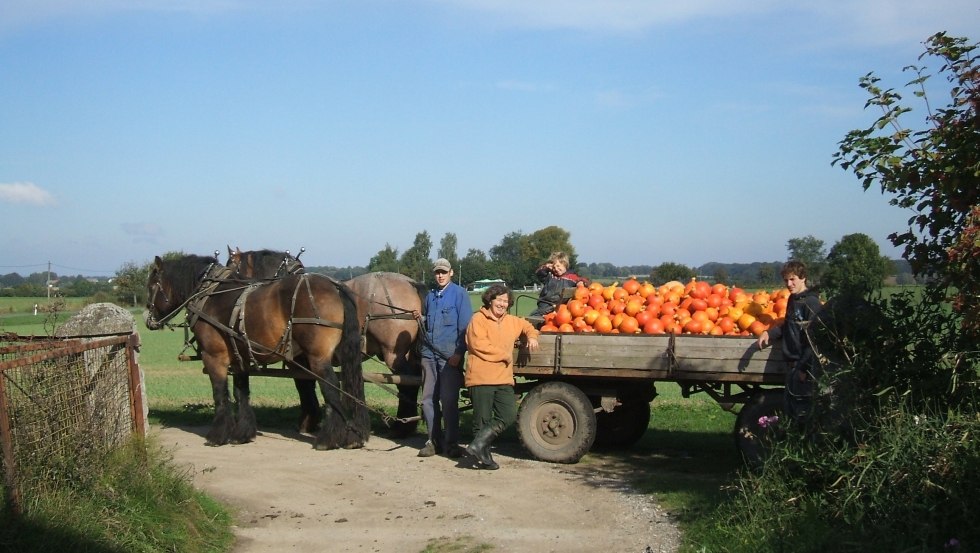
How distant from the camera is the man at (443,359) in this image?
32.7 feet

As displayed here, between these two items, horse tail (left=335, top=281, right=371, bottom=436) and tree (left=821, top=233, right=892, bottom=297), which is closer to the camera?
tree (left=821, top=233, right=892, bottom=297)

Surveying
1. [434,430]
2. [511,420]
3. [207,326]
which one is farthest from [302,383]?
[511,420]

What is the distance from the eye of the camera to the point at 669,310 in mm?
9453

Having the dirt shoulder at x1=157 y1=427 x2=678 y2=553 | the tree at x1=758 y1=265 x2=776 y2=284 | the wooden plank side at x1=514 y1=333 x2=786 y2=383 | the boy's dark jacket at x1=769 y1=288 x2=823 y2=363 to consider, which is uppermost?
the tree at x1=758 y1=265 x2=776 y2=284

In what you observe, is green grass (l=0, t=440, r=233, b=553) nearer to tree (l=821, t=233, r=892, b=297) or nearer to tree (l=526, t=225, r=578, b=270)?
tree (l=821, t=233, r=892, b=297)

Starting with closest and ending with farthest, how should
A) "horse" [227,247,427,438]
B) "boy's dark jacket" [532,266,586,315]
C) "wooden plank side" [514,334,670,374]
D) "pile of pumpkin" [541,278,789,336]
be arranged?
1. "wooden plank side" [514,334,670,374]
2. "pile of pumpkin" [541,278,789,336]
3. "boy's dark jacket" [532,266,586,315]
4. "horse" [227,247,427,438]

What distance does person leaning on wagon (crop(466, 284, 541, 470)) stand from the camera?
9.14m

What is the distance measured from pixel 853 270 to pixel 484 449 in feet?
12.5

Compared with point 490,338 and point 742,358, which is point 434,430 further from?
point 742,358

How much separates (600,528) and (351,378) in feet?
14.1

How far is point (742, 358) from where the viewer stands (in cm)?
838

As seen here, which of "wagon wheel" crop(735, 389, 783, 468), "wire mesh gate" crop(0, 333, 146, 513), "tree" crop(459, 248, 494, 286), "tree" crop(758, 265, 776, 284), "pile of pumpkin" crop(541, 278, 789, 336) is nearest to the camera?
"wire mesh gate" crop(0, 333, 146, 513)

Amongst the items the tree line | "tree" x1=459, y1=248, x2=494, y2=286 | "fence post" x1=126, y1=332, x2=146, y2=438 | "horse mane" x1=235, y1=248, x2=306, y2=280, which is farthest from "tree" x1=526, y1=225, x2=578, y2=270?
"fence post" x1=126, y1=332, x2=146, y2=438

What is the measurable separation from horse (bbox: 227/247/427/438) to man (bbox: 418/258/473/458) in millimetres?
872
